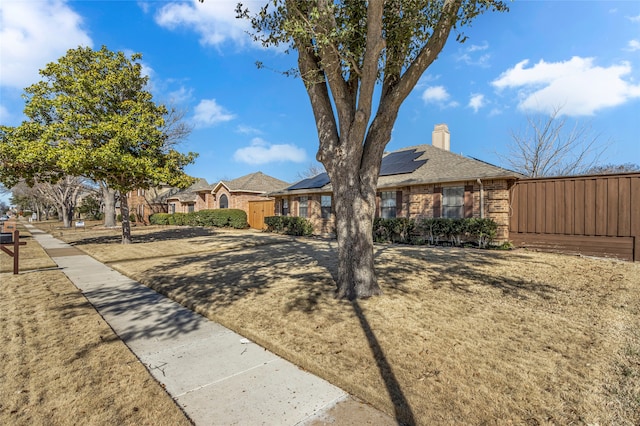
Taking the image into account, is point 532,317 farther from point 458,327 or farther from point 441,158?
point 441,158

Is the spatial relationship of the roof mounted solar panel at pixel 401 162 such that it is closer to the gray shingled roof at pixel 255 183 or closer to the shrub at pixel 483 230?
the shrub at pixel 483 230

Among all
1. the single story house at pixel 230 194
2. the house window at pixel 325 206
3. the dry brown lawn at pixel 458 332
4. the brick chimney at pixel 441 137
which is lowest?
the dry brown lawn at pixel 458 332

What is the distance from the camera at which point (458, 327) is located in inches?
150

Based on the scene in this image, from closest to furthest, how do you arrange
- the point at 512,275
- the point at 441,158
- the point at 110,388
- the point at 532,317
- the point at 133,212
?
1. the point at 110,388
2. the point at 532,317
3. the point at 512,275
4. the point at 441,158
5. the point at 133,212

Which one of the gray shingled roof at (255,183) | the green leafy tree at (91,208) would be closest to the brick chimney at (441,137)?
the gray shingled roof at (255,183)

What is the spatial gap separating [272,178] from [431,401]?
1119 inches

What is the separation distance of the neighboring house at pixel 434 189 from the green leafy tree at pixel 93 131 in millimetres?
7222

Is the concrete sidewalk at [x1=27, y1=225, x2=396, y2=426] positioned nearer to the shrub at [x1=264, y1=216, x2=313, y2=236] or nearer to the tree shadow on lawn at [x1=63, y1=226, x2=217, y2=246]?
the tree shadow on lawn at [x1=63, y1=226, x2=217, y2=246]

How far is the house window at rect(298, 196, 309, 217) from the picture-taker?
1844cm

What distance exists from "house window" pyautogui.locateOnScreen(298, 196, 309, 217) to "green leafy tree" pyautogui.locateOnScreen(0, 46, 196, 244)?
6.70 m

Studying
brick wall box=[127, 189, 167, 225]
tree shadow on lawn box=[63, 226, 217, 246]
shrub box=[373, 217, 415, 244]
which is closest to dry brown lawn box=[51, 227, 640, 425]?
shrub box=[373, 217, 415, 244]

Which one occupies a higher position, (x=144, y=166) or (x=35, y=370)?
(x=144, y=166)

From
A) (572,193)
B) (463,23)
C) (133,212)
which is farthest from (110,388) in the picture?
(133,212)

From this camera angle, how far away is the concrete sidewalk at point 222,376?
7.67ft
